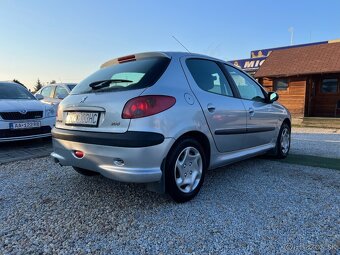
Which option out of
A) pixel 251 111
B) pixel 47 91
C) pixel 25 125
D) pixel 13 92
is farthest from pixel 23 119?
pixel 47 91

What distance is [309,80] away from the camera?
14523 millimetres

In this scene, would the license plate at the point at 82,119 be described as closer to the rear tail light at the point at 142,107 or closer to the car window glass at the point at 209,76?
the rear tail light at the point at 142,107

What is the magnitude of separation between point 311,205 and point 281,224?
25.6 inches

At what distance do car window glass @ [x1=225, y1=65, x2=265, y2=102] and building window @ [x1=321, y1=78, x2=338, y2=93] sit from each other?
38.6ft

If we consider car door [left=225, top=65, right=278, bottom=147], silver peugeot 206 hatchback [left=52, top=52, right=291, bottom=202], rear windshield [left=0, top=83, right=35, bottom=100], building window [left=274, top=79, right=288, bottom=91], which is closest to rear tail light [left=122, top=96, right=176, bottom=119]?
silver peugeot 206 hatchback [left=52, top=52, right=291, bottom=202]

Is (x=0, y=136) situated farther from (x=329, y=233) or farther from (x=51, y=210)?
(x=329, y=233)

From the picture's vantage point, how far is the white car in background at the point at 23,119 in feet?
17.8

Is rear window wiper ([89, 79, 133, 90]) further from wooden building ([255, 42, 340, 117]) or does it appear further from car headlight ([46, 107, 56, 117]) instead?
wooden building ([255, 42, 340, 117])

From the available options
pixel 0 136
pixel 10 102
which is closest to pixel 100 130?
pixel 0 136

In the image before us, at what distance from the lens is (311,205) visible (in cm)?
303

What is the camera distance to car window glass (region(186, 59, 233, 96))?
3.31 m

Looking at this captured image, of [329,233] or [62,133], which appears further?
[62,133]

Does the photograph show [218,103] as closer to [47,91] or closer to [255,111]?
[255,111]

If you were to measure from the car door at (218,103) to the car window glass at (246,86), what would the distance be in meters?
0.25
